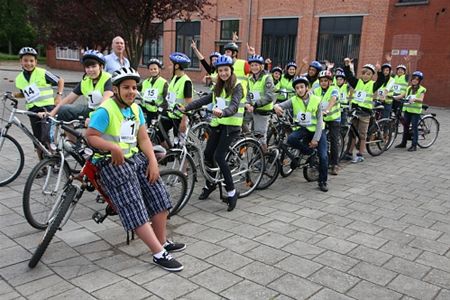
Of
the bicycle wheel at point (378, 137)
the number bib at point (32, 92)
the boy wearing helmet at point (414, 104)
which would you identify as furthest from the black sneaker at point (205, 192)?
the boy wearing helmet at point (414, 104)

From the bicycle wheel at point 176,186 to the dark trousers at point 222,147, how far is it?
62 cm

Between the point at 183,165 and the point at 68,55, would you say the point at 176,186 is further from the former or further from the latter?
the point at 68,55

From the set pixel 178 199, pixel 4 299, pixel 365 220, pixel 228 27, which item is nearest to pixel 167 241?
pixel 178 199

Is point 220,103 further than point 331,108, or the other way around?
point 331,108

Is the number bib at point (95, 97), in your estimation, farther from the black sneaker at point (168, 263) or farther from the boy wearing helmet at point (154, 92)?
the black sneaker at point (168, 263)

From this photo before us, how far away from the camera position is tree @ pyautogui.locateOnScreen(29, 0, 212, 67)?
43.8 ft

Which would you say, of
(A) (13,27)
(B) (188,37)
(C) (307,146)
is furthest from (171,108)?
(A) (13,27)

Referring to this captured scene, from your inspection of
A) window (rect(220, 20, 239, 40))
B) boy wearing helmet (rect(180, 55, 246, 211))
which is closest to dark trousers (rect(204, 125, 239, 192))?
boy wearing helmet (rect(180, 55, 246, 211))

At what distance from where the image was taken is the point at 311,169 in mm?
6715

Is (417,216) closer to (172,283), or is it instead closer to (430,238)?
(430,238)

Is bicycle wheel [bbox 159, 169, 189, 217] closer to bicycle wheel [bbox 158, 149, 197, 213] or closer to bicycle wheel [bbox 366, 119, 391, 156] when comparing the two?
bicycle wheel [bbox 158, 149, 197, 213]

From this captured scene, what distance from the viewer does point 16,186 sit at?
18.5 ft

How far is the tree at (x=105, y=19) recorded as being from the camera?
13.4 meters

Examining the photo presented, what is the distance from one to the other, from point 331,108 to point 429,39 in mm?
14264
